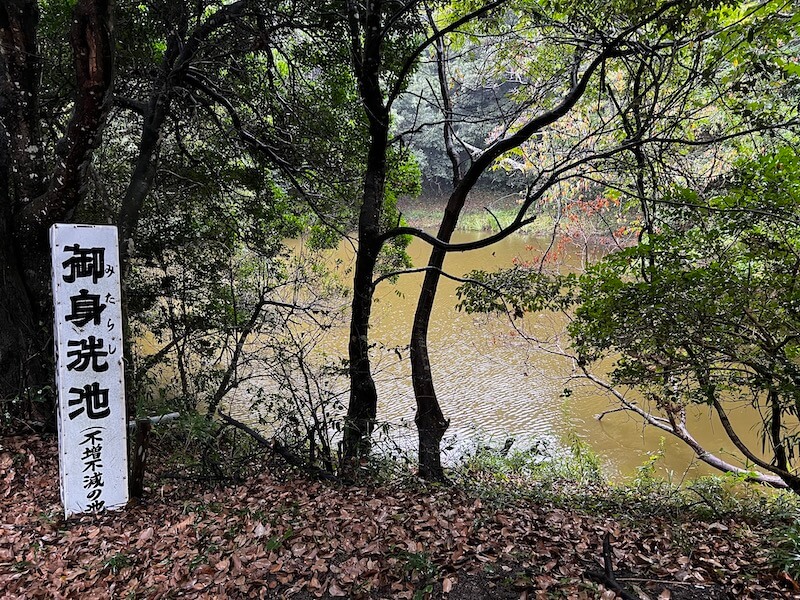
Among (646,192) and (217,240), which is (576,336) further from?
(217,240)

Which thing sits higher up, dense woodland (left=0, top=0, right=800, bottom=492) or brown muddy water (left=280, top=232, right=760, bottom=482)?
dense woodland (left=0, top=0, right=800, bottom=492)

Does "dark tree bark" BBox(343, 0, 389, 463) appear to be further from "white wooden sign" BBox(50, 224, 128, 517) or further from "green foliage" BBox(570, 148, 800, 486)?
"green foliage" BBox(570, 148, 800, 486)

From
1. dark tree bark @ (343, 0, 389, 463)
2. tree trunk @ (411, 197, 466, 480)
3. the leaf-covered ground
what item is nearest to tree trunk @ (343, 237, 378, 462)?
dark tree bark @ (343, 0, 389, 463)

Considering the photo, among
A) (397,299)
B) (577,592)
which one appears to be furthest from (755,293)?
(397,299)

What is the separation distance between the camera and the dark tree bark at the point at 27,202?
3588 mm

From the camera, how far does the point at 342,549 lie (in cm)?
298

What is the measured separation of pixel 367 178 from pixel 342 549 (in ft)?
11.4

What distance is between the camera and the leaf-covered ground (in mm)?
2646

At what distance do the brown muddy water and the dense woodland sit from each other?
194cm

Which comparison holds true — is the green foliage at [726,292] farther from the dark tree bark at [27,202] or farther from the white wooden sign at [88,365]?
the dark tree bark at [27,202]

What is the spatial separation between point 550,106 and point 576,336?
338 centimetres

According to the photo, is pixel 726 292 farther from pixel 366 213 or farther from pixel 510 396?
pixel 510 396

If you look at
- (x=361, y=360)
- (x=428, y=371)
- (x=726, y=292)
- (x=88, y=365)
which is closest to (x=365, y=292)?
(x=361, y=360)

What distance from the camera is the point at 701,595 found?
2.63m
